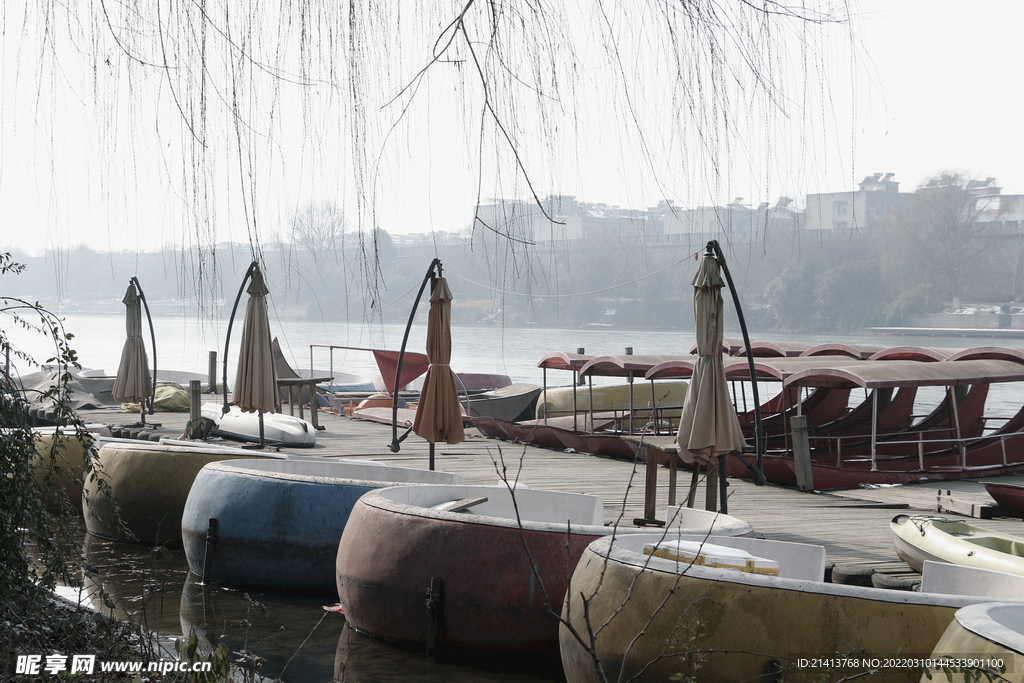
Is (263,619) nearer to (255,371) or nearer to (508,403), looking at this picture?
(255,371)

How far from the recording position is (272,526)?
777cm

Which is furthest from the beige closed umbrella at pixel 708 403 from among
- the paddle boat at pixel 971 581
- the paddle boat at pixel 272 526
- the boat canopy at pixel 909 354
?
the boat canopy at pixel 909 354

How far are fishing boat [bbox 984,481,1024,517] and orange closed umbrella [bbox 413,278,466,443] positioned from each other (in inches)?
222

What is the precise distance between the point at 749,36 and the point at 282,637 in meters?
5.71

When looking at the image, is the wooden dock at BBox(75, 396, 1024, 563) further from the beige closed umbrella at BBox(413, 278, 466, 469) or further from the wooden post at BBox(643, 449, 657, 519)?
the beige closed umbrella at BBox(413, 278, 466, 469)

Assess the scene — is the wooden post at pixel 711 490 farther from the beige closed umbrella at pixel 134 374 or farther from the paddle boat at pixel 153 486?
the beige closed umbrella at pixel 134 374

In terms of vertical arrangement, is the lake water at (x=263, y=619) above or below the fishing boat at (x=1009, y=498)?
below

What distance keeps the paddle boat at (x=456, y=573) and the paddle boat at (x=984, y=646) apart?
2.13 metres

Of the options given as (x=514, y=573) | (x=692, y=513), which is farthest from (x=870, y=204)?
(x=692, y=513)

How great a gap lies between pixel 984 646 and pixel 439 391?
280 inches

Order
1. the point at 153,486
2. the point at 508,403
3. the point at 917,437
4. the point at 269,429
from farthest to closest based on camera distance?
1. the point at 508,403
2. the point at 917,437
3. the point at 269,429
4. the point at 153,486

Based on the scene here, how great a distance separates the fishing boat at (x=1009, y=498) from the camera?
968cm

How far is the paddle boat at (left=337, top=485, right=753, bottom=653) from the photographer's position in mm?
5762

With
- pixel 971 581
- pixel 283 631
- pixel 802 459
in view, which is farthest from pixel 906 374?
pixel 283 631
